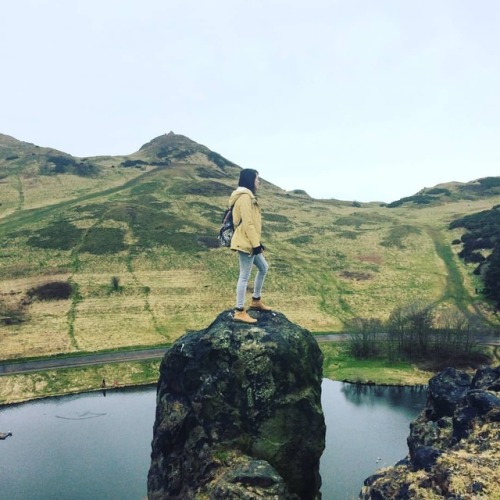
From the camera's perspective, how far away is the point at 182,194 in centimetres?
16375

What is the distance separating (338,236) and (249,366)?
12103 cm

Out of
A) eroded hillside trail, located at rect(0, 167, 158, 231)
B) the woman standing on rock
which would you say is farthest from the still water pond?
eroded hillside trail, located at rect(0, 167, 158, 231)

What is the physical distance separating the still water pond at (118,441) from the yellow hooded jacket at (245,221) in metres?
26.1

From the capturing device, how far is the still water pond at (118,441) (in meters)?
39.5

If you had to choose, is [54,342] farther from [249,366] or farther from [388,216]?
[388,216]

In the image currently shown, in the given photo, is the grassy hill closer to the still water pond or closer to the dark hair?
the still water pond

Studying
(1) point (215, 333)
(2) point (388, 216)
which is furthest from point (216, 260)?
(1) point (215, 333)

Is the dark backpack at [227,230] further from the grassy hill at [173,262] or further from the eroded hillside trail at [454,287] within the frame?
the eroded hillside trail at [454,287]

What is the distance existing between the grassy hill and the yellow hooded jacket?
6089 cm

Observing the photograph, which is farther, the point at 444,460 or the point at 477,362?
the point at 477,362

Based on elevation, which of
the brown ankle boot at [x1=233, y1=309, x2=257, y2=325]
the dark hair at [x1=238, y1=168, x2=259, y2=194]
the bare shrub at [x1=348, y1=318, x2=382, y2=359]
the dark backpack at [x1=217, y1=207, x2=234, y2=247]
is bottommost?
the bare shrub at [x1=348, y1=318, x2=382, y2=359]

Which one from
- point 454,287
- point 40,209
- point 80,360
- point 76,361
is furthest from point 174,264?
point 454,287

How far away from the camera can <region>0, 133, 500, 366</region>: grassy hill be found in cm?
8312

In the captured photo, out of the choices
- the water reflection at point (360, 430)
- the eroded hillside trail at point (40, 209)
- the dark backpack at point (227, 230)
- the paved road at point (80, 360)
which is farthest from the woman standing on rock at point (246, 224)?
the eroded hillside trail at point (40, 209)
